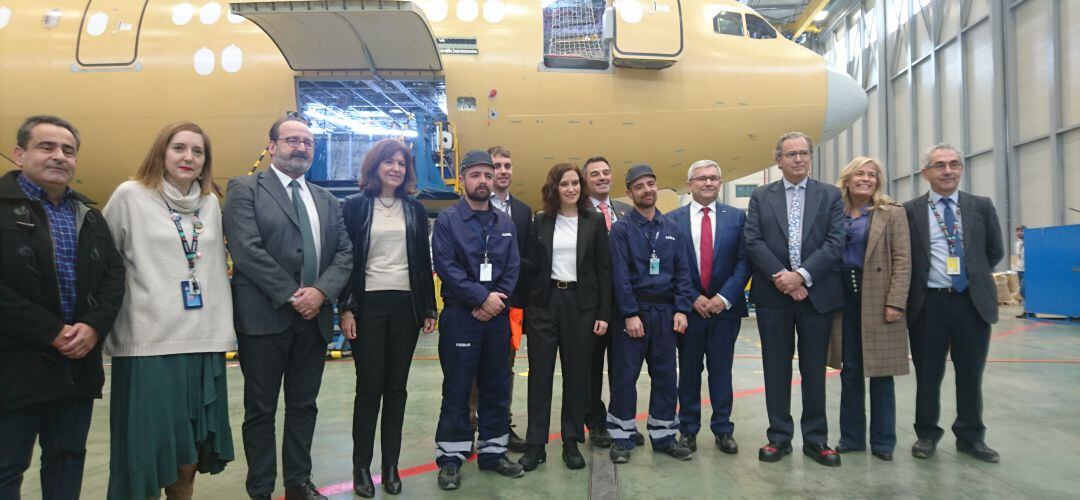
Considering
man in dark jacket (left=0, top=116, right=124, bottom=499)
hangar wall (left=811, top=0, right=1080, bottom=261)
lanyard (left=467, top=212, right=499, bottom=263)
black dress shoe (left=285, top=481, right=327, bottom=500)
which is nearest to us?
man in dark jacket (left=0, top=116, right=124, bottom=499)

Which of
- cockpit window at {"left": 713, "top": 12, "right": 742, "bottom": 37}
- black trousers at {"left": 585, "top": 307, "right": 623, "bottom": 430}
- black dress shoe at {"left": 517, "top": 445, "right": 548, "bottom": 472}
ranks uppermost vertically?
cockpit window at {"left": 713, "top": 12, "right": 742, "bottom": 37}

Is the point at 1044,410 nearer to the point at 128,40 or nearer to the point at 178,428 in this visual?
the point at 178,428

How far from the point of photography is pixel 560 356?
3.45 metres

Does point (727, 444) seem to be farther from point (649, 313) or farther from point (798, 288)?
point (798, 288)

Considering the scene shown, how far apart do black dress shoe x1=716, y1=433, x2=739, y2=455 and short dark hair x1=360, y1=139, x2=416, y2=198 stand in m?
2.46

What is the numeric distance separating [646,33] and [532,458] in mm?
5195

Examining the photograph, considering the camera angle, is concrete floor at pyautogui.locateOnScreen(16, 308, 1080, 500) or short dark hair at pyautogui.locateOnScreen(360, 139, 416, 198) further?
short dark hair at pyautogui.locateOnScreen(360, 139, 416, 198)

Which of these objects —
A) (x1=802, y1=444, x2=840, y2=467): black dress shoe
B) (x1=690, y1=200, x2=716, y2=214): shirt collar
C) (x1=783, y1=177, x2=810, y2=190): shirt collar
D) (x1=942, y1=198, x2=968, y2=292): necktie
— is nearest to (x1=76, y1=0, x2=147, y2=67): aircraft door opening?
(x1=690, y1=200, x2=716, y2=214): shirt collar

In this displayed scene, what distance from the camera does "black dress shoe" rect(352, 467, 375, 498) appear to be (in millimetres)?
3020

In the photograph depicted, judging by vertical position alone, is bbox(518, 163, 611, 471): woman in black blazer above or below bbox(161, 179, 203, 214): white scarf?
below

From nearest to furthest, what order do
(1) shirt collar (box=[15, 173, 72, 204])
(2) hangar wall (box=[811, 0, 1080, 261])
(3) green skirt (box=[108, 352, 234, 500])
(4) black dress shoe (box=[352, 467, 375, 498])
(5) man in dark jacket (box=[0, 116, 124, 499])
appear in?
1. (5) man in dark jacket (box=[0, 116, 124, 499])
2. (1) shirt collar (box=[15, 173, 72, 204])
3. (3) green skirt (box=[108, 352, 234, 500])
4. (4) black dress shoe (box=[352, 467, 375, 498])
5. (2) hangar wall (box=[811, 0, 1080, 261])

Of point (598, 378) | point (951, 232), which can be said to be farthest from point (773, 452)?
point (951, 232)

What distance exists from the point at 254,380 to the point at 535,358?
58.9 inches

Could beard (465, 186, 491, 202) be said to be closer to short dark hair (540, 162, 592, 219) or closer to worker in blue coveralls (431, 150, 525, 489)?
worker in blue coveralls (431, 150, 525, 489)
